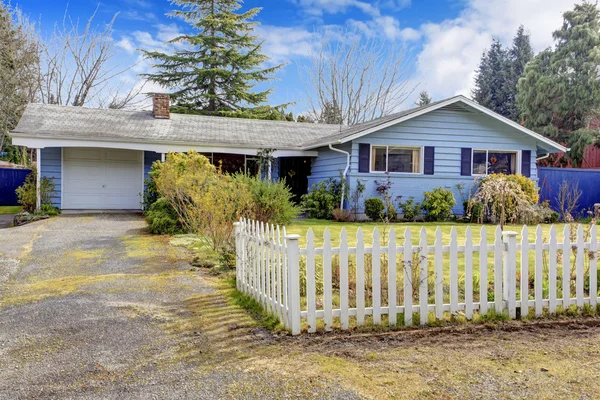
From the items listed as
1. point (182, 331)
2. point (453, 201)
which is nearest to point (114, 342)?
point (182, 331)

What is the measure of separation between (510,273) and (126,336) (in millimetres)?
3561

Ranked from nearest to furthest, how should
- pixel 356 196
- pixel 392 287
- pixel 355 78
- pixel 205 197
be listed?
pixel 392 287, pixel 205 197, pixel 356 196, pixel 355 78

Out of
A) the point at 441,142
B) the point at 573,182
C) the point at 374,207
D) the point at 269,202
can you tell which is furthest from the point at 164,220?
the point at 573,182

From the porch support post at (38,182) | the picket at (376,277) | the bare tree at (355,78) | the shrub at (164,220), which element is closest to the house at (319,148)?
the porch support post at (38,182)

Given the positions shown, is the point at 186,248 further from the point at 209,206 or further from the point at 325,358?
the point at 325,358

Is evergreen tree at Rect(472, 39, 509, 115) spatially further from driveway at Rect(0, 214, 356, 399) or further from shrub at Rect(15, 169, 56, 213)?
driveway at Rect(0, 214, 356, 399)

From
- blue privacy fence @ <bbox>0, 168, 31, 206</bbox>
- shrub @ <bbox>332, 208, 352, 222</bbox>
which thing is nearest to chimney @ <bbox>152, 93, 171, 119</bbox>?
blue privacy fence @ <bbox>0, 168, 31, 206</bbox>

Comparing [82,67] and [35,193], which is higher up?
[82,67]

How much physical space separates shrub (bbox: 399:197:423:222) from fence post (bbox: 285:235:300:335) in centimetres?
1076

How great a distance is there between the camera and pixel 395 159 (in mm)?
14711

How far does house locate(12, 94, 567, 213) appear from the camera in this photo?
46.7ft

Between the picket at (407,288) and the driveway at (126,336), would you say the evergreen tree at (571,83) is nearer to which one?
the picket at (407,288)

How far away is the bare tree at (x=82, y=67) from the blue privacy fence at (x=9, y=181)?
28.7 feet

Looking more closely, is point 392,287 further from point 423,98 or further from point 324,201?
point 423,98
